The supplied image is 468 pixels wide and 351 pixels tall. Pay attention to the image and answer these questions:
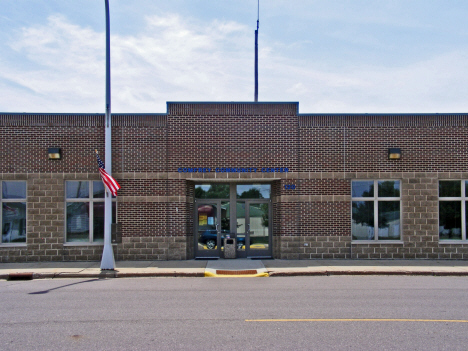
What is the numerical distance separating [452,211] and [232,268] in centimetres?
823

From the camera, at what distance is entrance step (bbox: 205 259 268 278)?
506 inches

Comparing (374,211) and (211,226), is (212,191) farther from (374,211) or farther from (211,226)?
(374,211)

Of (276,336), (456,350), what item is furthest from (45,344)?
(456,350)

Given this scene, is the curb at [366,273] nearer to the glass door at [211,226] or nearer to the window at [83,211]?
the glass door at [211,226]

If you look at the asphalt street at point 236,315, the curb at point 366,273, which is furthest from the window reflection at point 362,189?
the asphalt street at point 236,315

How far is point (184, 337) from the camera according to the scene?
639cm

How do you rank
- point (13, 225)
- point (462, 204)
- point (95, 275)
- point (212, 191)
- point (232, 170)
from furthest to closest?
1. point (212, 191)
2. point (462, 204)
3. point (232, 170)
4. point (13, 225)
5. point (95, 275)

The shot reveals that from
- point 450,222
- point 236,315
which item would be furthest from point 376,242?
point 236,315

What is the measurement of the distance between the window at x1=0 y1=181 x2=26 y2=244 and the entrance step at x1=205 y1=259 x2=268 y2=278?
265 inches

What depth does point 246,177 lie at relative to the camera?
15094 millimetres

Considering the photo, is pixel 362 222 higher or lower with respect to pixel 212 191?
lower

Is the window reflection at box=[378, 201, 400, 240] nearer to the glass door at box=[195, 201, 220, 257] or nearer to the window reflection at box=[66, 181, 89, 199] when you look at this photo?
the glass door at box=[195, 201, 220, 257]

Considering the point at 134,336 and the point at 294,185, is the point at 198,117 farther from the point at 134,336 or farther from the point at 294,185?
the point at 134,336

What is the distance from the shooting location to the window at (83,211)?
49.4 feet
